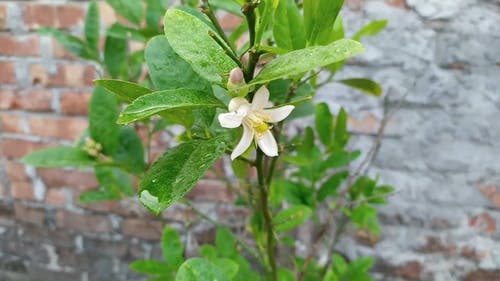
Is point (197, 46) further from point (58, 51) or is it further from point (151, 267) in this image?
point (58, 51)

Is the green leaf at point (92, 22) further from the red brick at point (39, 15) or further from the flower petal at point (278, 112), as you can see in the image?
the flower petal at point (278, 112)

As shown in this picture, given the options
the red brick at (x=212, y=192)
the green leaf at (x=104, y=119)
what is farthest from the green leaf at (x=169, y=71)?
the red brick at (x=212, y=192)

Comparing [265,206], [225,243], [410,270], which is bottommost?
[410,270]

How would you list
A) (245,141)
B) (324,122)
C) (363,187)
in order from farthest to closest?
1. (363,187)
2. (324,122)
3. (245,141)

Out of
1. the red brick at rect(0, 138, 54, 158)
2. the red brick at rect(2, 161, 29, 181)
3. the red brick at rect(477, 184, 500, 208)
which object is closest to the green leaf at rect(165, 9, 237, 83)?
the red brick at rect(477, 184, 500, 208)

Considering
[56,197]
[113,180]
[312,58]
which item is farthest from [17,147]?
[312,58]

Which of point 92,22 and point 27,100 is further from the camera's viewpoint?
point 27,100
